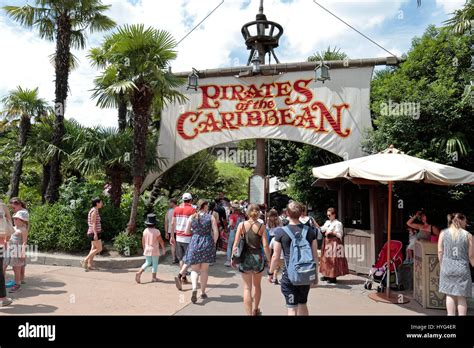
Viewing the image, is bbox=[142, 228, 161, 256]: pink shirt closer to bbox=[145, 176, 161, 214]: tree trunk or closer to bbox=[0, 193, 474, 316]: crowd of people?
bbox=[0, 193, 474, 316]: crowd of people

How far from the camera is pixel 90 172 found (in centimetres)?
992

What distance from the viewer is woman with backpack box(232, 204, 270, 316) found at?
479cm

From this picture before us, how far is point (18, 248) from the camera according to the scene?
6090 mm

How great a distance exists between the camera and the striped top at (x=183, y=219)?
6.64 m

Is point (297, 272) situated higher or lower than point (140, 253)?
higher

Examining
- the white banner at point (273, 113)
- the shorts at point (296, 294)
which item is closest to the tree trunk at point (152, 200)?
the white banner at point (273, 113)

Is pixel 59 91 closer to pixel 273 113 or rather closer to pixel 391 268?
pixel 273 113

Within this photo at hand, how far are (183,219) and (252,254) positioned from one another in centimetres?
229

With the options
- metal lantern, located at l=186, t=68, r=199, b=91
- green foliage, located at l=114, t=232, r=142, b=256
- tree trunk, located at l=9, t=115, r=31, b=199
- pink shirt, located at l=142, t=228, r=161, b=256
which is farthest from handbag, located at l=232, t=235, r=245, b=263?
tree trunk, located at l=9, t=115, r=31, b=199

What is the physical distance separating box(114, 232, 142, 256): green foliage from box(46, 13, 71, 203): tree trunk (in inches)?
119
